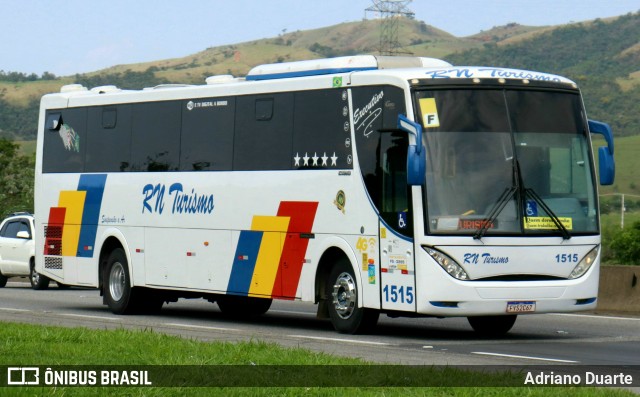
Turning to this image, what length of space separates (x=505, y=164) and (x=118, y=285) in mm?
8495

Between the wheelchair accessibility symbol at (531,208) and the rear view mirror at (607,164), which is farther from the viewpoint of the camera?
the rear view mirror at (607,164)

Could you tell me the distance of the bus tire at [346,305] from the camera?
17.8 metres

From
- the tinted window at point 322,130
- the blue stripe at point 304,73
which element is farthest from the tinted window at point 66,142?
the tinted window at point 322,130

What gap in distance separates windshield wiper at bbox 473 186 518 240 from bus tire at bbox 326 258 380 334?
1912 millimetres

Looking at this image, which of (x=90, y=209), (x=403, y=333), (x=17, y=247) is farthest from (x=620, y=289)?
(x=17, y=247)

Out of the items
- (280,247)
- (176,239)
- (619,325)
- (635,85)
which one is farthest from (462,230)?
(635,85)

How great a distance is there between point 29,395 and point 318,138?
9.14 m

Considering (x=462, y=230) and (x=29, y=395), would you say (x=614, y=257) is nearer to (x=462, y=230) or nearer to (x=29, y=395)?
(x=462, y=230)

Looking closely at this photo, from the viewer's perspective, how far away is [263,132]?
65.0ft

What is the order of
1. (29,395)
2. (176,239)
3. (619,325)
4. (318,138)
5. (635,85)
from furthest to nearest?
1. (635,85)
2. (176,239)
3. (619,325)
4. (318,138)
5. (29,395)

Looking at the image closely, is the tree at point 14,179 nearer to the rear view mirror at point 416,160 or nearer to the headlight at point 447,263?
the headlight at point 447,263

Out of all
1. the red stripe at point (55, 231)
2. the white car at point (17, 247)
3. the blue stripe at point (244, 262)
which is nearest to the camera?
the blue stripe at point (244, 262)

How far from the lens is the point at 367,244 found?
1755 centimetres

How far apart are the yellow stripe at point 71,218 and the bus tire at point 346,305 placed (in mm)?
6961
